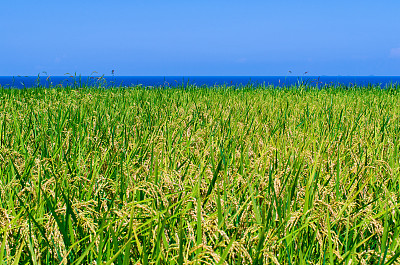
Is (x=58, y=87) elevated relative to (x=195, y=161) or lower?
elevated

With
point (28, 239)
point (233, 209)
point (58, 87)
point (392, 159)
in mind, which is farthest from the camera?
point (58, 87)

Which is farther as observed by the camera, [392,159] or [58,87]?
[58,87]

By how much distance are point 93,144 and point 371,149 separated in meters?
1.87

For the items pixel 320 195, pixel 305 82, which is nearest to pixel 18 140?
pixel 320 195

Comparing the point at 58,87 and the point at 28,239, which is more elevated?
the point at 58,87

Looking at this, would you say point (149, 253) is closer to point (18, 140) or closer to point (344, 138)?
point (18, 140)

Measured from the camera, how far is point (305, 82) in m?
8.14

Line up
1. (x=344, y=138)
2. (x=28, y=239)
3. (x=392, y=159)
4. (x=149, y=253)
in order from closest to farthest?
(x=28, y=239) < (x=149, y=253) < (x=392, y=159) < (x=344, y=138)

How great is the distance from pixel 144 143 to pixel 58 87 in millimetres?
5131

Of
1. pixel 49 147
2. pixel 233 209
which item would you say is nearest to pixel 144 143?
pixel 49 147

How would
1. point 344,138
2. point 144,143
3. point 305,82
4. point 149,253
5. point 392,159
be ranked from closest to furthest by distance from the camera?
point 149,253, point 392,159, point 144,143, point 344,138, point 305,82

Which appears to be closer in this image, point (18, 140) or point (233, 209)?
point (233, 209)

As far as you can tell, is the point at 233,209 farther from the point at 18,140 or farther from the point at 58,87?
the point at 58,87

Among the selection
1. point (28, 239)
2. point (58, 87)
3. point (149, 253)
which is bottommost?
point (149, 253)
